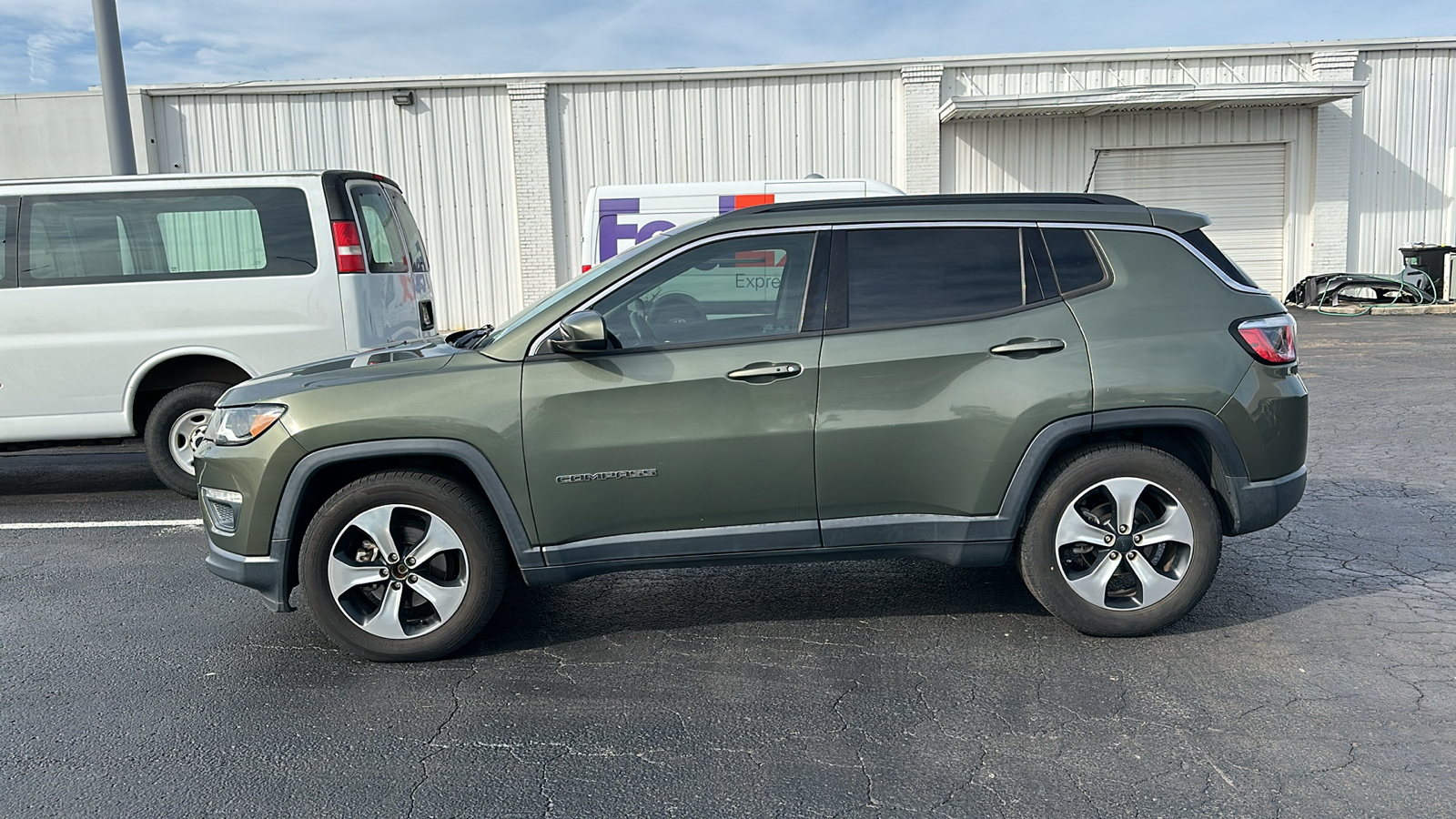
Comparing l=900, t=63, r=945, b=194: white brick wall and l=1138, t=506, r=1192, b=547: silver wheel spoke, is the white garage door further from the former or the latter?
l=1138, t=506, r=1192, b=547: silver wheel spoke

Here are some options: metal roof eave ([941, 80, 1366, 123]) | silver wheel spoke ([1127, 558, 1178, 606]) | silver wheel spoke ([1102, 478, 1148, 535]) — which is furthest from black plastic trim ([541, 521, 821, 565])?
metal roof eave ([941, 80, 1366, 123])

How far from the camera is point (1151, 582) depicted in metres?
4.28

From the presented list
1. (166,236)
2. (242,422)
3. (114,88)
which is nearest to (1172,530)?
(242,422)

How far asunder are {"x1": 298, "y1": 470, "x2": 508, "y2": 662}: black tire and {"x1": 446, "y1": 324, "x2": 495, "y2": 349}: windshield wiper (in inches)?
26.1

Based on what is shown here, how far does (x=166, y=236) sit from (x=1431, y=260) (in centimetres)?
2157

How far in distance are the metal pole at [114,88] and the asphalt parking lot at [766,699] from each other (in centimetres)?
711

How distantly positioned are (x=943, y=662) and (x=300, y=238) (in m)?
5.23

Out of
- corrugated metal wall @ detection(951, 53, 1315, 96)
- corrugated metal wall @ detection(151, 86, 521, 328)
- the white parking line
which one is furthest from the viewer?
corrugated metal wall @ detection(951, 53, 1315, 96)

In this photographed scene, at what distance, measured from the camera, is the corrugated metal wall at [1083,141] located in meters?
21.4

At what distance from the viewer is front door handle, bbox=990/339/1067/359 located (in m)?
4.20

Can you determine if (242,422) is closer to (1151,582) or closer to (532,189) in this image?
(1151,582)

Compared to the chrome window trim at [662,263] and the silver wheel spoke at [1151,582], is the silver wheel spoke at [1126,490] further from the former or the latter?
the chrome window trim at [662,263]

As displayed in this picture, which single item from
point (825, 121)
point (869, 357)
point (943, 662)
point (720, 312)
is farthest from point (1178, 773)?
point (825, 121)

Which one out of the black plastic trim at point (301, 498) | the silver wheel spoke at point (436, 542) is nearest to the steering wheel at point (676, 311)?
the black plastic trim at point (301, 498)
